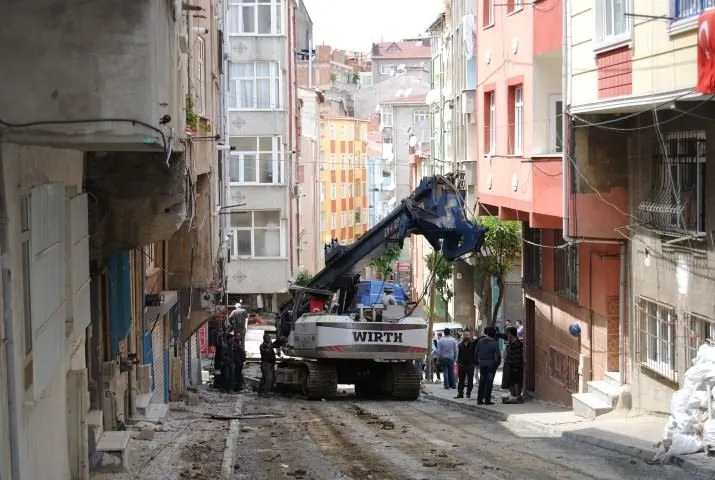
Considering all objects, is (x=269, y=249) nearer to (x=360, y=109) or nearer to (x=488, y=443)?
(x=488, y=443)

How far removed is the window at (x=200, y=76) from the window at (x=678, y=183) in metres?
7.76

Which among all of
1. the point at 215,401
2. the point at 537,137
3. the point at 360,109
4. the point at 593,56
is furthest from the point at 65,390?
the point at 360,109

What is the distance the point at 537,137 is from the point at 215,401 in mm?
8672

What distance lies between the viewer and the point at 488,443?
1545 cm

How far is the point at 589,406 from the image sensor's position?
18219 mm

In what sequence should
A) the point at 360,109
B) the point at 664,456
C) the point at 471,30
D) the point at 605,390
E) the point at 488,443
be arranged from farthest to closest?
the point at 360,109 < the point at 471,30 < the point at 605,390 < the point at 488,443 < the point at 664,456

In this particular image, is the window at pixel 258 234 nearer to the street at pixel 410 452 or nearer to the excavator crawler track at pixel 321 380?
the excavator crawler track at pixel 321 380

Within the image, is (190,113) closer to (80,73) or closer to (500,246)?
(80,73)

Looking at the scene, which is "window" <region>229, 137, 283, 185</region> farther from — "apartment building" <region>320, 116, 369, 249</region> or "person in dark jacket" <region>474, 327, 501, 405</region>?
"apartment building" <region>320, 116, 369, 249</region>

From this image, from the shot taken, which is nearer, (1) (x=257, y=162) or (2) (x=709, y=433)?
(2) (x=709, y=433)

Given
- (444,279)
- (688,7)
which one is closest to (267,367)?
(688,7)

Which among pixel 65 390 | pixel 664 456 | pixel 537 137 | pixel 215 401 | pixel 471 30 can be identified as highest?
pixel 471 30

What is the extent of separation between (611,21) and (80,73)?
10051mm

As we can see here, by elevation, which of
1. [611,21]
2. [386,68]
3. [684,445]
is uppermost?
[386,68]
